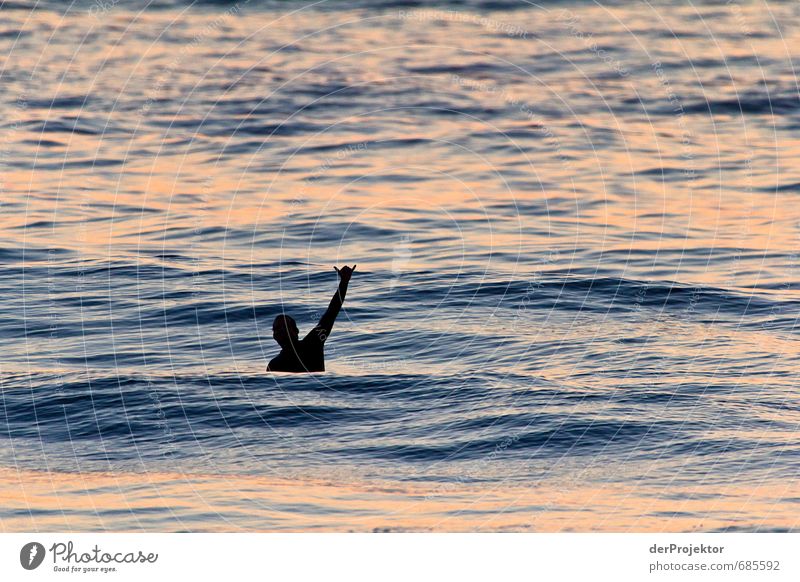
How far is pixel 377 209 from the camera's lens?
40.3 metres

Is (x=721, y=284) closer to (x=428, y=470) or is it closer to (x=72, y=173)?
(x=428, y=470)

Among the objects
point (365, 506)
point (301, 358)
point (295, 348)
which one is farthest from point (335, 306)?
point (365, 506)

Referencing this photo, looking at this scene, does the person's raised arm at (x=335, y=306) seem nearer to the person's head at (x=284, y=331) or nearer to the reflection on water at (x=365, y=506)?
the person's head at (x=284, y=331)

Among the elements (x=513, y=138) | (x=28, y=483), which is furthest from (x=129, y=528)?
(x=513, y=138)

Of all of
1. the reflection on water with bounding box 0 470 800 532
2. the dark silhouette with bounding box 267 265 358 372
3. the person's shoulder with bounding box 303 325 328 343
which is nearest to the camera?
the reflection on water with bounding box 0 470 800 532

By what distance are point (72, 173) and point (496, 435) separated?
22.6 m

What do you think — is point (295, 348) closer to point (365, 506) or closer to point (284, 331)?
point (284, 331)

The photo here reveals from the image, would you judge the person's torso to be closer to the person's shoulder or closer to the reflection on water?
the person's shoulder

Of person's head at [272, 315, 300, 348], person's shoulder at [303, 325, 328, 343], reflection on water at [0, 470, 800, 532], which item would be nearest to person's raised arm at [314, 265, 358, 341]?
person's shoulder at [303, 325, 328, 343]

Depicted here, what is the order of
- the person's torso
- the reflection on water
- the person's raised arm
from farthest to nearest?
the person's torso, the reflection on water, the person's raised arm

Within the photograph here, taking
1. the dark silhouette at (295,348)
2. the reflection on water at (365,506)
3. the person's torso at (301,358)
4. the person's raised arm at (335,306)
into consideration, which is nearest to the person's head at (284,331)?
the dark silhouette at (295,348)

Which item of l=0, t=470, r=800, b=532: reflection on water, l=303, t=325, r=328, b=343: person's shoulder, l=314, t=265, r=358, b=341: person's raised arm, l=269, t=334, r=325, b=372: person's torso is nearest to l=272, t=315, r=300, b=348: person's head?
l=269, t=334, r=325, b=372: person's torso

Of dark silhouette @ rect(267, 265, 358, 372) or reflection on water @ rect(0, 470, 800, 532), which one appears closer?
reflection on water @ rect(0, 470, 800, 532)

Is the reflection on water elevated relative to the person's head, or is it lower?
lower
